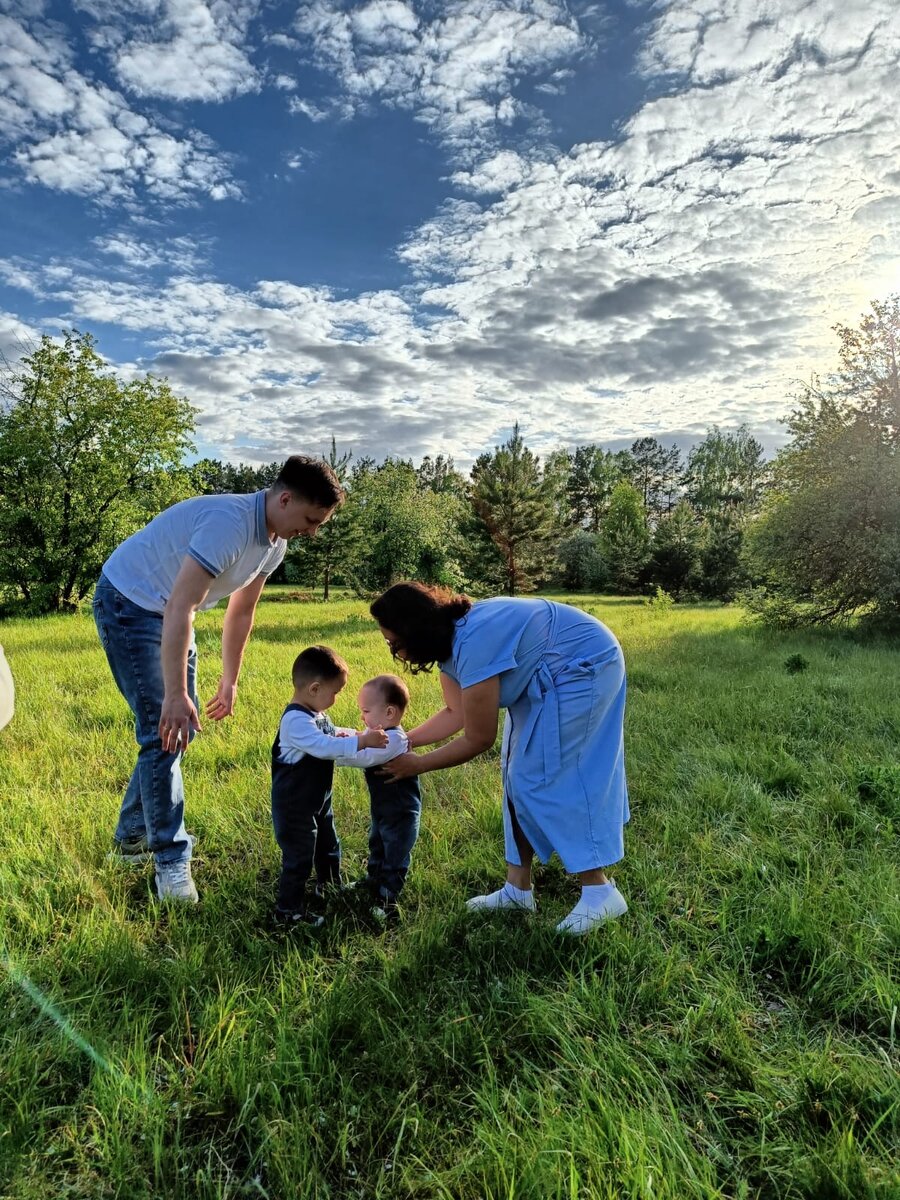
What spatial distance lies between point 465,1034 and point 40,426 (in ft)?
61.3

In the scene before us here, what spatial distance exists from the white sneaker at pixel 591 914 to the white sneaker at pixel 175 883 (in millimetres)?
1757

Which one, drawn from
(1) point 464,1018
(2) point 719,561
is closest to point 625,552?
(2) point 719,561

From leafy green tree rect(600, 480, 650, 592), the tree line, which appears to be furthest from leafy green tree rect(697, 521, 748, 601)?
the tree line

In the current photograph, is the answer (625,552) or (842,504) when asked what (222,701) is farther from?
(625,552)

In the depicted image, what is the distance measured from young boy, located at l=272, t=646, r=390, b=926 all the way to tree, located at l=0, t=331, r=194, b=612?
16.2 metres

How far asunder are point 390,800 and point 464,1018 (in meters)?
0.98

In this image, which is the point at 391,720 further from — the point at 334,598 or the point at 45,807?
the point at 334,598

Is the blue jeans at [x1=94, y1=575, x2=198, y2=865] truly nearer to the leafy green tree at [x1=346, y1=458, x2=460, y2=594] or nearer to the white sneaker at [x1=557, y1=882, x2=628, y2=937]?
the white sneaker at [x1=557, y1=882, x2=628, y2=937]

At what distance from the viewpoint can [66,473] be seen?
16.7m

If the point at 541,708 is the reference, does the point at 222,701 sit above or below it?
below

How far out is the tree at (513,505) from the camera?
34062mm

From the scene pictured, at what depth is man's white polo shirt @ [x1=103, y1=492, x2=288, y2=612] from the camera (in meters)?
2.96

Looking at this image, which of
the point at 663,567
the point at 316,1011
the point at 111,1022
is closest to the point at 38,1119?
the point at 111,1022

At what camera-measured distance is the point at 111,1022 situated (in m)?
2.23
